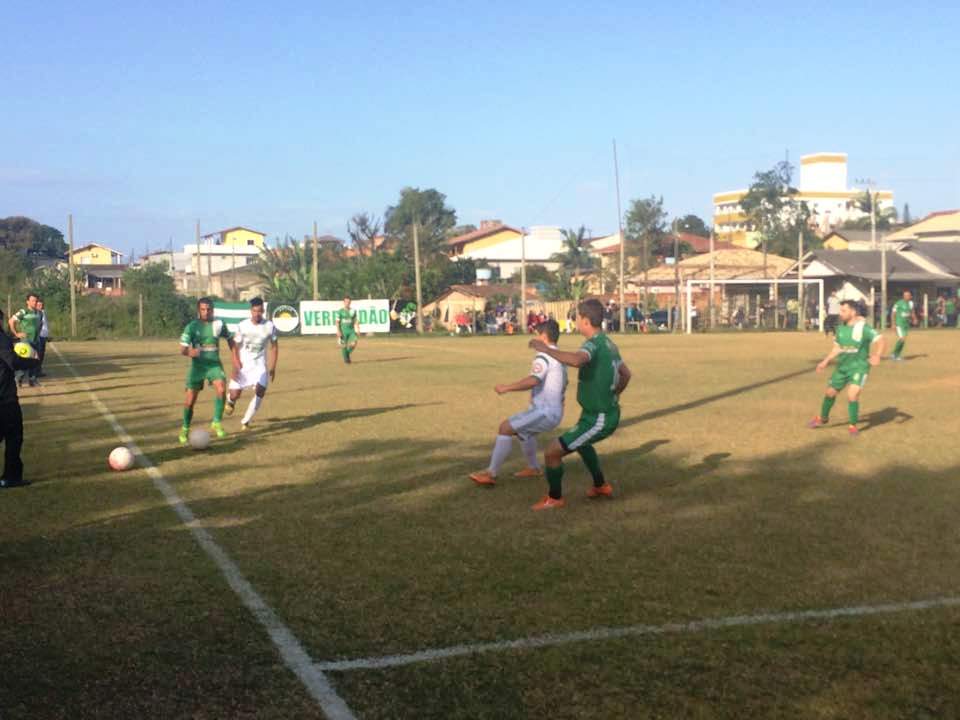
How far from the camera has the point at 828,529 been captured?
329 inches

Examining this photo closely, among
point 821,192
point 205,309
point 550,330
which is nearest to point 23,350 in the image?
point 205,309

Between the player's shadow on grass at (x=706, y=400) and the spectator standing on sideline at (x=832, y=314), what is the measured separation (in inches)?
738

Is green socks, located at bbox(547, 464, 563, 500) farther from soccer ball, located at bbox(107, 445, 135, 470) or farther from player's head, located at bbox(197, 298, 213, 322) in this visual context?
player's head, located at bbox(197, 298, 213, 322)

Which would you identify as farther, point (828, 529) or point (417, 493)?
point (417, 493)

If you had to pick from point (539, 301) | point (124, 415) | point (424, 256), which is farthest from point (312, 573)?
point (424, 256)

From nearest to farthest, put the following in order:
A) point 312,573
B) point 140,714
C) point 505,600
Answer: point 140,714, point 505,600, point 312,573

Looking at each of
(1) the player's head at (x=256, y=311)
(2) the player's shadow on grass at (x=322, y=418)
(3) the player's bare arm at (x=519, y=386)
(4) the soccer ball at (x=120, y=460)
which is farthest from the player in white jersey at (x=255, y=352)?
(3) the player's bare arm at (x=519, y=386)

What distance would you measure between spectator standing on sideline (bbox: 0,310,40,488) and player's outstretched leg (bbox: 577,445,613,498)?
5453 millimetres

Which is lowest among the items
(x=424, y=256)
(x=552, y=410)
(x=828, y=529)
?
(x=828, y=529)

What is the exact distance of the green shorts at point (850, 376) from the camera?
14.7 metres

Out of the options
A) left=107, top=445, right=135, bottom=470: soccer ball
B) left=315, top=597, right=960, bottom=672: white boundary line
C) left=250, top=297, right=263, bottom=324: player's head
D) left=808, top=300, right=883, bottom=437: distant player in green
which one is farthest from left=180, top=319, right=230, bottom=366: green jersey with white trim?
left=315, top=597, right=960, bottom=672: white boundary line

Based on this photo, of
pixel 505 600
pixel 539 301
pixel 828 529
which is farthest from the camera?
pixel 539 301

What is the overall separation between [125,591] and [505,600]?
233 centimetres

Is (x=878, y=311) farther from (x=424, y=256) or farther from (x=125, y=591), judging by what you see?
(x=125, y=591)
